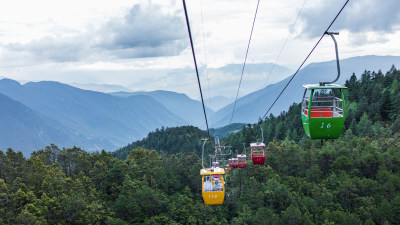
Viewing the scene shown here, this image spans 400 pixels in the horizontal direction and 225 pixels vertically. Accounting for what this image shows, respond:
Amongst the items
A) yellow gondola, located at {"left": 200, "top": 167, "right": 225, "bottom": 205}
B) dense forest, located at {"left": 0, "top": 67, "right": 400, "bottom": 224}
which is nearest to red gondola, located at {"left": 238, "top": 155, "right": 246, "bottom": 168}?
dense forest, located at {"left": 0, "top": 67, "right": 400, "bottom": 224}

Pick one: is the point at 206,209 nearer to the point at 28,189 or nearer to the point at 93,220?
the point at 93,220

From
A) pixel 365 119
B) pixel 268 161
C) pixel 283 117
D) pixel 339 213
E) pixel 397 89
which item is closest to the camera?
pixel 339 213

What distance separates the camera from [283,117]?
156000 millimetres

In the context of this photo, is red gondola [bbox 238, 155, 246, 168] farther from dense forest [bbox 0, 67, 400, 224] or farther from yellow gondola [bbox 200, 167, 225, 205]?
yellow gondola [bbox 200, 167, 225, 205]

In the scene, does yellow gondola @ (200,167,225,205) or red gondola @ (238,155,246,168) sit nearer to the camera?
yellow gondola @ (200,167,225,205)

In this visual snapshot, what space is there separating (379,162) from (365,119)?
40.4m

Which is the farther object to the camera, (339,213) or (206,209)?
(206,209)

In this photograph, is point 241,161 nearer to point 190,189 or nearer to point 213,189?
point 190,189

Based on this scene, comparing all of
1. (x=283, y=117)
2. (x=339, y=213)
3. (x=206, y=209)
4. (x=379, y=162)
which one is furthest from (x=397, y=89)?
(x=206, y=209)

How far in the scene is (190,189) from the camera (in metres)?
64.5

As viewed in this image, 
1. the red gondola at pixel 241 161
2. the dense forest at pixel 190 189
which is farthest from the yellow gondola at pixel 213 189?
the dense forest at pixel 190 189

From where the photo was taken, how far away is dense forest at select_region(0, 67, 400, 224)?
148 ft

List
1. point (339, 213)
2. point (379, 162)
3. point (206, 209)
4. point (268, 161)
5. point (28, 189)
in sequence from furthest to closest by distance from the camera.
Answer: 1. point (268, 161)
2. point (379, 162)
3. point (206, 209)
4. point (339, 213)
5. point (28, 189)

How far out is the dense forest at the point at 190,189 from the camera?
4512 centimetres
